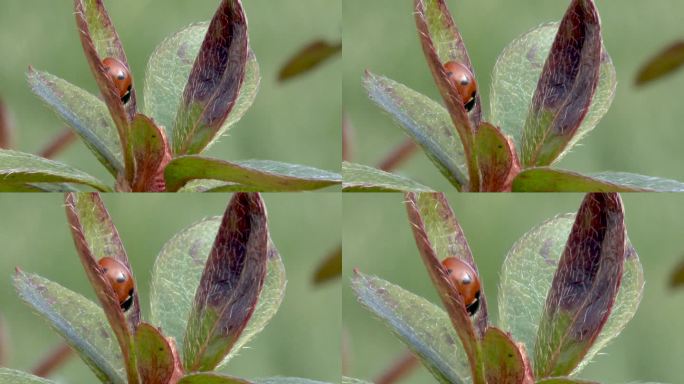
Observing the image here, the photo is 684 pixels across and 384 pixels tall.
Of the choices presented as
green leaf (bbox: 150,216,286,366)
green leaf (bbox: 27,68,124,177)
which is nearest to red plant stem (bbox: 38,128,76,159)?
green leaf (bbox: 27,68,124,177)

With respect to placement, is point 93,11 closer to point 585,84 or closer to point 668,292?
point 585,84

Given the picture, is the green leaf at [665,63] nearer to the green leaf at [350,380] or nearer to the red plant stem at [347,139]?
the red plant stem at [347,139]

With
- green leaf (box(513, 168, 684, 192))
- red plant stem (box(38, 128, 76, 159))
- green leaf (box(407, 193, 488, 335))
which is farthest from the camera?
red plant stem (box(38, 128, 76, 159))

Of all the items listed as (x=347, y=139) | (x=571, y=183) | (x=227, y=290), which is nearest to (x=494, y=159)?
(x=571, y=183)

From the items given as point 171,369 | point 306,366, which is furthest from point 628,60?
point 171,369

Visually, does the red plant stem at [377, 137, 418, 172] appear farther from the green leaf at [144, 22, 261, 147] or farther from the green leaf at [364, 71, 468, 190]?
the green leaf at [144, 22, 261, 147]

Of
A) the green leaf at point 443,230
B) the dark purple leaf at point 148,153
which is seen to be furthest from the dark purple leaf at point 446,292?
the dark purple leaf at point 148,153
